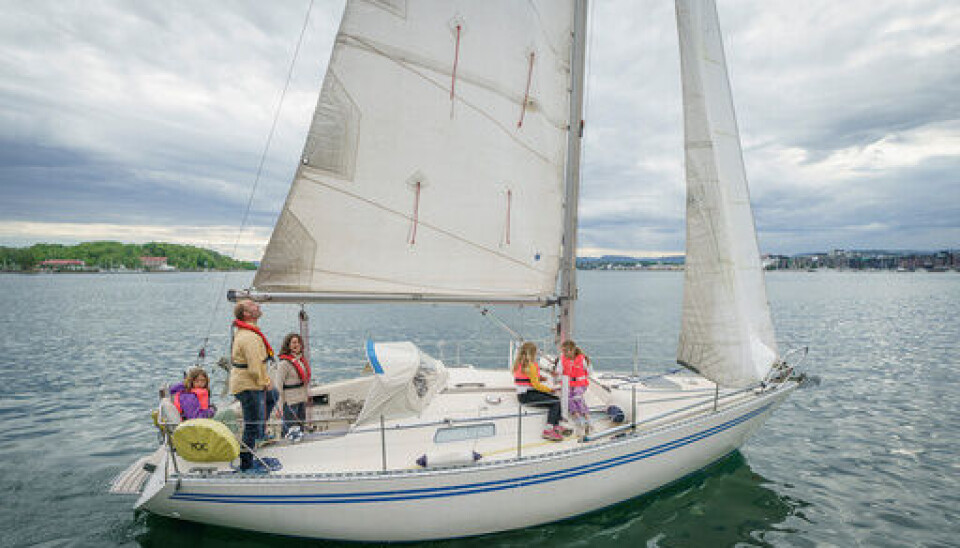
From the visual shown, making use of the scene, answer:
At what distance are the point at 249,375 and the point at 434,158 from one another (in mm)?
3839

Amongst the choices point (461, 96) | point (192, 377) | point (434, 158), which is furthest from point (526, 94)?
point (192, 377)

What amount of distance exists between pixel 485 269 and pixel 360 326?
21.2m

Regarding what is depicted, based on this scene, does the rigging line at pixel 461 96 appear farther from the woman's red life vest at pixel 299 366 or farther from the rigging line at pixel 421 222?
the woman's red life vest at pixel 299 366

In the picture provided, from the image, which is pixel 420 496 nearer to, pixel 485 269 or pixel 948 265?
pixel 485 269

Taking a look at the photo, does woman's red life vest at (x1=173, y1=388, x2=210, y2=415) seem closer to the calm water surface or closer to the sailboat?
the sailboat

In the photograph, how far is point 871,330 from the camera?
24109 millimetres

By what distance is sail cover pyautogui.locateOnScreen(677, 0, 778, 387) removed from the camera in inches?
265

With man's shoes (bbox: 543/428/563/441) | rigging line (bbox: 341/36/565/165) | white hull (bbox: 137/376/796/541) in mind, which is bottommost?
white hull (bbox: 137/376/796/541)

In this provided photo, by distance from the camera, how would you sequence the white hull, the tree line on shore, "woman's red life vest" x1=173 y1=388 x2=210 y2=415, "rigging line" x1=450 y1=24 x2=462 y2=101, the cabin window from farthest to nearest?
1. the tree line on shore
2. "rigging line" x1=450 y1=24 x2=462 y2=101
3. the cabin window
4. "woman's red life vest" x1=173 y1=388 x2=210 y2=415
5. the white hull

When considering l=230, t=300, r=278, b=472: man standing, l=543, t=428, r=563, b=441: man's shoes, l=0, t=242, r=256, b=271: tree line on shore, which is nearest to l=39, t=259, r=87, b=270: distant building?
l=0, t=242, r=256, b=271: tree line on shore

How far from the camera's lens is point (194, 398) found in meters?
5.38

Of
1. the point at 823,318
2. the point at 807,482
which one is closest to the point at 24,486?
the point at 807,482

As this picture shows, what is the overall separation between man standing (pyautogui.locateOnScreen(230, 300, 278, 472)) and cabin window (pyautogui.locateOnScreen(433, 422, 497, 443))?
214 centimetres

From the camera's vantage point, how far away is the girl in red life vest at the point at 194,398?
209 inches
